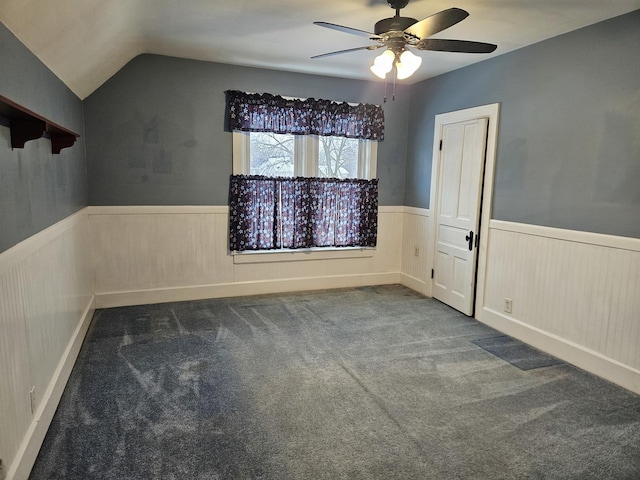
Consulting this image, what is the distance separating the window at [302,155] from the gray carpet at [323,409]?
5.81 ft

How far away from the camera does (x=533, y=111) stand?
138 inches

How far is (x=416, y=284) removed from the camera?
5.16m

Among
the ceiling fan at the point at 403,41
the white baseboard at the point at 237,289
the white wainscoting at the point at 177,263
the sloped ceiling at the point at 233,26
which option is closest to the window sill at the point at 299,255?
the white wainscoting at the point at 177,263

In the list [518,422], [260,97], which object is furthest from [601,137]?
[260,97]

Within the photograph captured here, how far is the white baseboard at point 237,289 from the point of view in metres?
4.32

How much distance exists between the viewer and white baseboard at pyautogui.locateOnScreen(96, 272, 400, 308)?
4.32m

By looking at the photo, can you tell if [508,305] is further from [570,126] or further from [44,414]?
[44,414]

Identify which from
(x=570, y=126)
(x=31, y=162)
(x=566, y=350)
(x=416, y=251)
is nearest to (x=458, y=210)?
(x=416, y=251)

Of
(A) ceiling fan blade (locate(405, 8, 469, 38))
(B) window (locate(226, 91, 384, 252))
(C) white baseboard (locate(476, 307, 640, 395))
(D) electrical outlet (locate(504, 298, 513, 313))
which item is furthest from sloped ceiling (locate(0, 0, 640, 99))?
(C) white baseboard (locate(476, 307, 640, 395))

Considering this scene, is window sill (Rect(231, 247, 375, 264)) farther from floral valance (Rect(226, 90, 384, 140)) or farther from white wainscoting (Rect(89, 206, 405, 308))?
floral valance (Rect(226, 90, 384, 140))

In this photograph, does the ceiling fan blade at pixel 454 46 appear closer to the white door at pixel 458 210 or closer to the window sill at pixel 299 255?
the white door at pixel 458 210

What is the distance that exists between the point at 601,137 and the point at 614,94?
29 cm

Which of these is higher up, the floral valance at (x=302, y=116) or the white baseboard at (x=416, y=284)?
the floral valance at (x=302, y=116)

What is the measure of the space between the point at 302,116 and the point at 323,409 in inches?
126
